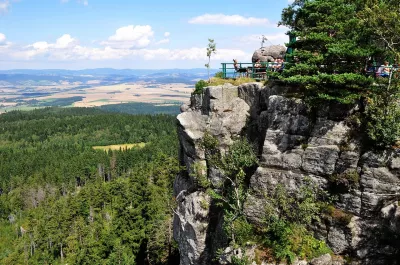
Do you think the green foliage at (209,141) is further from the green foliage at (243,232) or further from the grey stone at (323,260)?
the grey stone at (323,260)

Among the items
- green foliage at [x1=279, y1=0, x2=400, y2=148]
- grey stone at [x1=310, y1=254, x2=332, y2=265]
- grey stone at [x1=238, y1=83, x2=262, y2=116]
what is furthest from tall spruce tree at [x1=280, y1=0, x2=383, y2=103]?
grey stone at [x1=310, y1=254, x2=332, y2=265]

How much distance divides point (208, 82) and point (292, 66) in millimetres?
9916

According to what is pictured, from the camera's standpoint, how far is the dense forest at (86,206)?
173 feet

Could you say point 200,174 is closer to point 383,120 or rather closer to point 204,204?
point 204,204

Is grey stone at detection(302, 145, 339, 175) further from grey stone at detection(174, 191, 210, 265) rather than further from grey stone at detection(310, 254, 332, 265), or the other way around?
grey stone at detection(174, 191, 210, 265)

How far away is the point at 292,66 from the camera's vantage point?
24.7 m

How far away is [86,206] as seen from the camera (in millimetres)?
82375

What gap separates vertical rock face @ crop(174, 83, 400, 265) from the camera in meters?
21.0

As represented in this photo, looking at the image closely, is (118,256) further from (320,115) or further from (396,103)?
(396,103)

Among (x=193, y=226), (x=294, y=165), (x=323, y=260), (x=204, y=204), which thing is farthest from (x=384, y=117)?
(x=193, y=226)

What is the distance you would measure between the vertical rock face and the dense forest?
10016 mm

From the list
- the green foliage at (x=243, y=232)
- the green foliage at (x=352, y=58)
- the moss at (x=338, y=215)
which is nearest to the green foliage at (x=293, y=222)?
the moss at (x=338, y=215)

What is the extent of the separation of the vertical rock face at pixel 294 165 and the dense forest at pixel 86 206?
1002cm

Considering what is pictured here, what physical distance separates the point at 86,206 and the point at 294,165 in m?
70.4
